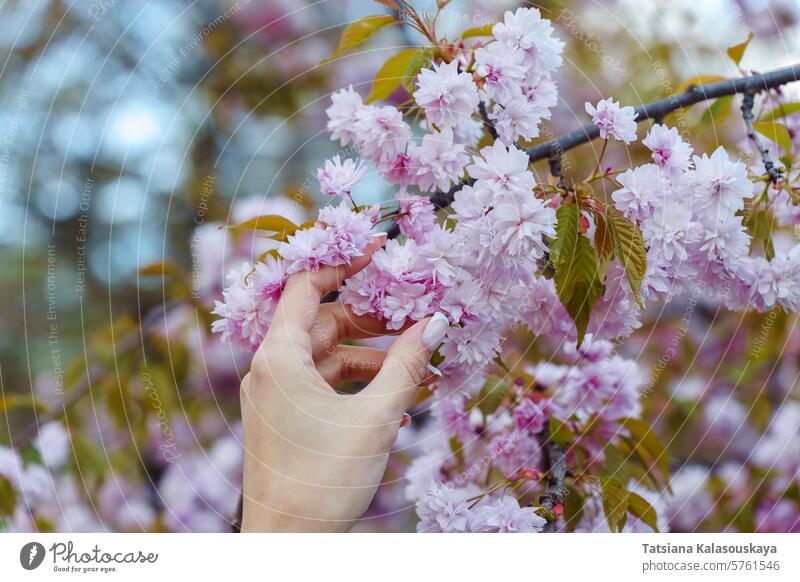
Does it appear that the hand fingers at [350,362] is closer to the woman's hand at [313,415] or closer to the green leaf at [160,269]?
the woman's hand at [313,415]

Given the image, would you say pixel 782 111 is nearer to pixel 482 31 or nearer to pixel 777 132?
pixel 777 132

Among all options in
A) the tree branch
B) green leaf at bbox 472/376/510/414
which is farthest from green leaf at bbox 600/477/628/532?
the tree branch

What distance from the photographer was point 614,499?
599mm

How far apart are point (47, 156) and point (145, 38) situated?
19cm

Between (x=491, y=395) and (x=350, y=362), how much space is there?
0.49ft

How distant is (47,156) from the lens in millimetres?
854

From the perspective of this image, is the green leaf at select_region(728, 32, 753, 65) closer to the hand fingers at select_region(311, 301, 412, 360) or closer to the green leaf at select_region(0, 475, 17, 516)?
the hand fingers at select_region(311, 301, 412, 360)

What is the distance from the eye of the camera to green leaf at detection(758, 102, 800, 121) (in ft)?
2.27

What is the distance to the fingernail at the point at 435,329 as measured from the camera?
486 mm

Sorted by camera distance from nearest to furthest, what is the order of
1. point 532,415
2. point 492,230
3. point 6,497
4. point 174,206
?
point 492,230 < point 532,415 < point 6,497 < point 174,206

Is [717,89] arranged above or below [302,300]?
above

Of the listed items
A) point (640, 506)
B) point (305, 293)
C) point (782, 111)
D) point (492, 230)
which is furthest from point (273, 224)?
point (782, 111)
